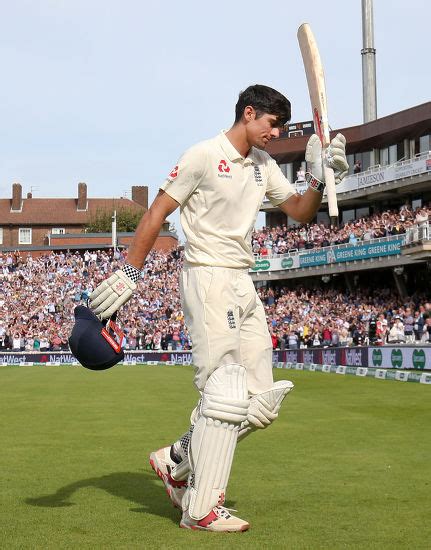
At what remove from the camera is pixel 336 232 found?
50.8 m

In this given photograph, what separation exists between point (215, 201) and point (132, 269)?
2.34ft

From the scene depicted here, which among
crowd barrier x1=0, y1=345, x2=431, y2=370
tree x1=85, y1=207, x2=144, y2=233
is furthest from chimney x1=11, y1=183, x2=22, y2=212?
crowd barrier x1=0, y1=345, x2=431, y2=370

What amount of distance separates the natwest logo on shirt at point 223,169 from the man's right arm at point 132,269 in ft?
1.20

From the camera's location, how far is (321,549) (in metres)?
5.05

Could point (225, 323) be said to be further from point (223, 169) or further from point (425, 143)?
point (425, 143)

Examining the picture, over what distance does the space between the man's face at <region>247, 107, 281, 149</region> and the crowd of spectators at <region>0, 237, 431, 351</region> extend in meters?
26.1

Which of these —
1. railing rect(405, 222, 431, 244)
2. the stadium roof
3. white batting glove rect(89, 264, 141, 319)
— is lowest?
white batting glove rect(89, 264, 141, 319)

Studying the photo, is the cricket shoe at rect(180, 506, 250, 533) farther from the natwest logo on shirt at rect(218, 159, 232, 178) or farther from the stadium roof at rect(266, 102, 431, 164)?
the stadium roof at rect(266, 102, 431, 164)

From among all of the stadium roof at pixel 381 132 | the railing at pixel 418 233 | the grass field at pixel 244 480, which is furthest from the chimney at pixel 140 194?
the grass field at pixel 244 480

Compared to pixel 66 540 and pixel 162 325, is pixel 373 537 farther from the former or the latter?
A: pixel 162 325

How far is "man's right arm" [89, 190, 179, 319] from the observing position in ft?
18.7

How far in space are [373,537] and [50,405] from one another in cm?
1250

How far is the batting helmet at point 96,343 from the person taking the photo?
5.64 meters

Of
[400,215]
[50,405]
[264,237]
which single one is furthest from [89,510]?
[264,237]
